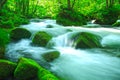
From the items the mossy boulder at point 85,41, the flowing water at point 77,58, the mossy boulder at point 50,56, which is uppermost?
the mossy boulder at point 85,41

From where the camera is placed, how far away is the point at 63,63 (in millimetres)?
7695

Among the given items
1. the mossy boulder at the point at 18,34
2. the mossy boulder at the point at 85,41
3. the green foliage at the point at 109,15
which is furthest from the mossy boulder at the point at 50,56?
the green foliage at the point at 109,15

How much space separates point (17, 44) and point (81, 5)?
1474 cm

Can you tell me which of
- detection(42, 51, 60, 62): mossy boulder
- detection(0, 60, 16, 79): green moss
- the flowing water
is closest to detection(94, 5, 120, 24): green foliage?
the flowing water

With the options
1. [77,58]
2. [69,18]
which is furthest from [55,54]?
[69,18]

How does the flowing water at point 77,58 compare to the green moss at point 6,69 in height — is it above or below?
below

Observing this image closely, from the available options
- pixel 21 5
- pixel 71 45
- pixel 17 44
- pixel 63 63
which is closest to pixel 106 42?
pixel 71 45

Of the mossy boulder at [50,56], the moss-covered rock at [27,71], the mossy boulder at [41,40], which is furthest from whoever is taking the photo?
the mossy boulder at [41,40]

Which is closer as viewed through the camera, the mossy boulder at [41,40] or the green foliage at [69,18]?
the mossy boulder at [41,40]

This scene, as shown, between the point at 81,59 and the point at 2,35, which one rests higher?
the point at 2,35

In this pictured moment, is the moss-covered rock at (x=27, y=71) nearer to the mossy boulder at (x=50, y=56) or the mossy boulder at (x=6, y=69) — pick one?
the mossy boulder at (x=6, y=69)

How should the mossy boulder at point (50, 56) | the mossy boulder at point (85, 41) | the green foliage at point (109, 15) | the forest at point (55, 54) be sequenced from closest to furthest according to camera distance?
the forest at point (55, 54) < the mossy boulder at point (50, 56) < the mossy boulder at point (85, 41) < the green foliage at point (109, 15)

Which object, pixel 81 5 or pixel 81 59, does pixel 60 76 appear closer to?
pixel 81 59

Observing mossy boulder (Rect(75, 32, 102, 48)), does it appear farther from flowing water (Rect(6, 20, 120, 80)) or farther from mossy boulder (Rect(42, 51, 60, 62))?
mossy boulder (Rect(42, 51, 60, 62))
